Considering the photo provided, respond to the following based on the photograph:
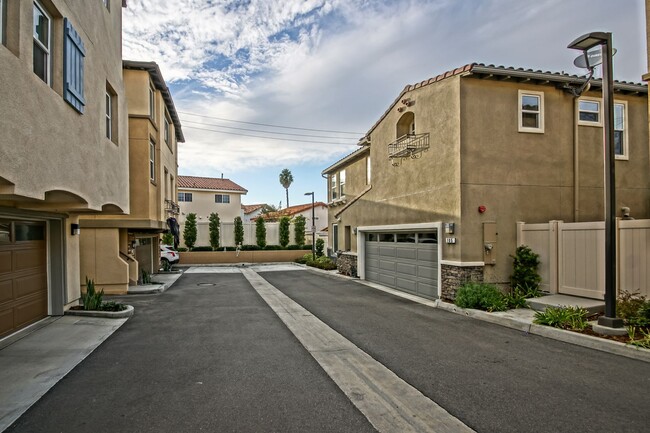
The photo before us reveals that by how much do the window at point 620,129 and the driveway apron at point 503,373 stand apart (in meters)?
8.11

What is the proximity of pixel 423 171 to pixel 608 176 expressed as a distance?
18.9 feet

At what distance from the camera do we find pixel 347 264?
1958 cm

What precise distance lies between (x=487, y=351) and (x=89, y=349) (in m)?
7.30

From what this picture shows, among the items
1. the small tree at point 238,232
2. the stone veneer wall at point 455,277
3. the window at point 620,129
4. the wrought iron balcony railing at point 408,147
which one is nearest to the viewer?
the stone veneer wall at point 455,277

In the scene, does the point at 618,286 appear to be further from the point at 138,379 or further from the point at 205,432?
the point at 138,379

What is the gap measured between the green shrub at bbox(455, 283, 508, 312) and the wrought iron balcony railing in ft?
15.9

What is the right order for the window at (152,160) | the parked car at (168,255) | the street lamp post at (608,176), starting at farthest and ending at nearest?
1. the parked car at (168,255)
2. the window at (152,160)
3. the street lamp post at (608,176)

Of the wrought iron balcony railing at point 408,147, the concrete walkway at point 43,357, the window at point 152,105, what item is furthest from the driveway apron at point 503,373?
the window at point 152,105

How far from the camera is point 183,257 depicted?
91.9 feet

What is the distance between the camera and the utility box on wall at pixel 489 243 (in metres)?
11.0

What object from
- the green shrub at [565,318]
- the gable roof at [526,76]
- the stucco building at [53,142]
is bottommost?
the green shrub at [565,318]

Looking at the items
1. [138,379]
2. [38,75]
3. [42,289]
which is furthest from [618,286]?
[42,289]

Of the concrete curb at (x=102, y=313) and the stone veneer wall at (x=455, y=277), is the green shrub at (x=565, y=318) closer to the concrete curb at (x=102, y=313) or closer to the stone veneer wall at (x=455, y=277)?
the stone veneer wall at (x=455, y=277)

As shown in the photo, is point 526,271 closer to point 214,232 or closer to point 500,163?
point 500,163
